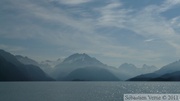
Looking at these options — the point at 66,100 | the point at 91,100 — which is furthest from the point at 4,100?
the point at 91,100

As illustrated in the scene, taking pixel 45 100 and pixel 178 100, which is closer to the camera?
pixel 178 100

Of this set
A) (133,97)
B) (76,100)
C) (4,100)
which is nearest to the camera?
(133,97)

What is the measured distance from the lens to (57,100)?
11188 cm

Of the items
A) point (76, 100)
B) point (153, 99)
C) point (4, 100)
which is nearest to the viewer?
point (153, 99)

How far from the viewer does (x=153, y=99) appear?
51.8 m

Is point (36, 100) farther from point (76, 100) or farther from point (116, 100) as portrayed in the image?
point (116, 100)

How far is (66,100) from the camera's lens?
108 meters

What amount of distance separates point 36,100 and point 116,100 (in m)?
30.8

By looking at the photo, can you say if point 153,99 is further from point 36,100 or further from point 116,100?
point 36,100

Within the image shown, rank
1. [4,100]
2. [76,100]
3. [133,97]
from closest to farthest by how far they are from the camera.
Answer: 1. [133,97]
2. [76,100]
3. [4,100]

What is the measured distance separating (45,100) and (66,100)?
35.7 ft

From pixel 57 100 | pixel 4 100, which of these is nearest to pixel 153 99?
pixel 57 100

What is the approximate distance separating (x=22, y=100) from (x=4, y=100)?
7.78 metres

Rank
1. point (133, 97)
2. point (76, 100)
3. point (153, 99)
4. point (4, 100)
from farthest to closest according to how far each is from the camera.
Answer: point (4, 100) → point (76, 100) → point (153, 99) → point (133, 97)
